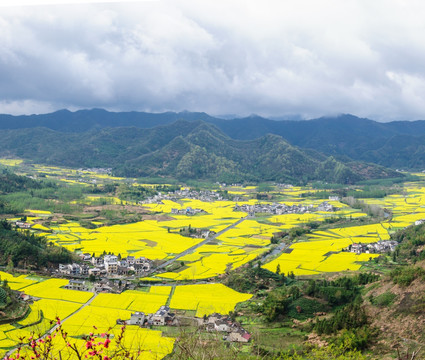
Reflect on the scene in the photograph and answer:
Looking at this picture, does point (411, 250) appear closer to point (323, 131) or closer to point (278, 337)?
point (278, 337)

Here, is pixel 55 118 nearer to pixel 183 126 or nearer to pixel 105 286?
pixel 183 126

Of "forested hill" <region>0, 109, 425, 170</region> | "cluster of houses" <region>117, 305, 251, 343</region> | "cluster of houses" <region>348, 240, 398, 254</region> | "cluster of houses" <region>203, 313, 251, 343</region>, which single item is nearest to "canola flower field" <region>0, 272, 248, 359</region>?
"cluster of houses" <region>117, 305, 251, 343</region>

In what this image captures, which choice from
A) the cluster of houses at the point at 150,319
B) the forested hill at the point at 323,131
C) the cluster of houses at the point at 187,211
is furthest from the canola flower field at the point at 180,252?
the forested hill at the point at 323,131

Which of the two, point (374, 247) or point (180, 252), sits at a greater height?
point (374, 247)

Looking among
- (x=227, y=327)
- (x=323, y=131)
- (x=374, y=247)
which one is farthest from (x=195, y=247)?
(x=323, y=131)

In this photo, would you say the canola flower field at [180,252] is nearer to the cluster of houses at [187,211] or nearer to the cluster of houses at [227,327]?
the cluster of houses at [187,211]

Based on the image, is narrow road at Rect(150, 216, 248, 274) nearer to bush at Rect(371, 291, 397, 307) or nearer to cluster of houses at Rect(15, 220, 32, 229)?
bush at Rect(371, 291, 397, 307)

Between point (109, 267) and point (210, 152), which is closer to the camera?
point (109, 267)
